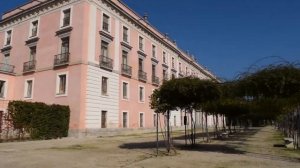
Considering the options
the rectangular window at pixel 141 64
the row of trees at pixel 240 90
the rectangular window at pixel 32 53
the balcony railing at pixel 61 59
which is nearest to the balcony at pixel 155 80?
the rectangular window at pixel 141 64

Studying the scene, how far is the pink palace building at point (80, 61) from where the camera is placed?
27.2 m

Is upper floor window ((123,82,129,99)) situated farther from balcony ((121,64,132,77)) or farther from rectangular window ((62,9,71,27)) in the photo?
rectangular window ((62,9,71,27))

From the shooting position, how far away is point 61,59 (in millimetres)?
28281

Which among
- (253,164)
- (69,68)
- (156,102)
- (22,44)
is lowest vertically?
(253,164)

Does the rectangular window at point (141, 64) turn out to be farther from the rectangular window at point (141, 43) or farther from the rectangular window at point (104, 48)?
the rectangular window at point (104, 48)

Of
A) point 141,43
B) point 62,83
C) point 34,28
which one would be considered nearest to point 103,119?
point 62,83

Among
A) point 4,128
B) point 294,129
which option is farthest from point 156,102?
point 4,128

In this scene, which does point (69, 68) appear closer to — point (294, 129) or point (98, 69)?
point (98, 69)

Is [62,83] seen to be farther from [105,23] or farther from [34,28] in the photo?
[34,28]

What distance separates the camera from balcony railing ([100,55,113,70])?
28944mm

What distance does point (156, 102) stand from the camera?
1454cm

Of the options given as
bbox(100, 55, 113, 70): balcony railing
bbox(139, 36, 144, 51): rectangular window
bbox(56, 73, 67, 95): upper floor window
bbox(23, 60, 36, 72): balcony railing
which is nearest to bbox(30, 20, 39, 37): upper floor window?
bbox(23, 60, 36, 72): balcony railing

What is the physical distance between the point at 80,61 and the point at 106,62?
3163 millimetres

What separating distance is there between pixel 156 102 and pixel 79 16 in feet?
53.8
